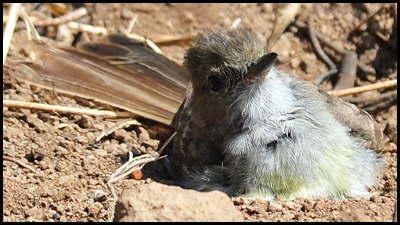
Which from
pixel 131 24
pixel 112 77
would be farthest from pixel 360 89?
pixel 131 24

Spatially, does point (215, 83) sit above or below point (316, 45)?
below

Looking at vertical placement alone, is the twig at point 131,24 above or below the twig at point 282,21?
below

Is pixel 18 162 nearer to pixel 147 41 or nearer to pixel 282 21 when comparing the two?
pixel 147 41

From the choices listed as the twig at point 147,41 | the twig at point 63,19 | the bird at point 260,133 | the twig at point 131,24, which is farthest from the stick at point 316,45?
the twig at point 63,19

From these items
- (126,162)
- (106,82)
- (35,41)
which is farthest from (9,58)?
(126,162)

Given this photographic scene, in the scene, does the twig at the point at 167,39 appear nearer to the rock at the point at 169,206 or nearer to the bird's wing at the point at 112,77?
the bird's wing at the point at 112,77

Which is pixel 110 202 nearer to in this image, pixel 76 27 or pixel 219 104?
pixel 219 104
